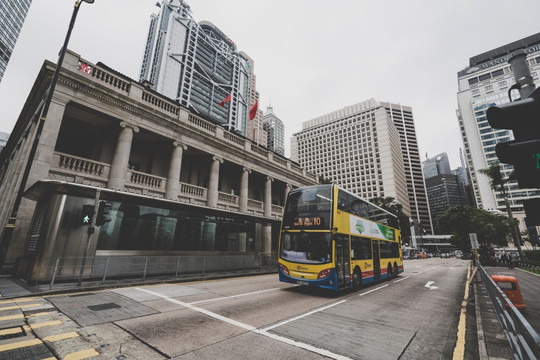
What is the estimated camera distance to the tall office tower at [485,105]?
346 feet

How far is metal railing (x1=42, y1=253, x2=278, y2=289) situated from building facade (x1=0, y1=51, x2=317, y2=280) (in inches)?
16.6

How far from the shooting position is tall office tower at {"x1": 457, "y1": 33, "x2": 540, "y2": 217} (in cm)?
10531

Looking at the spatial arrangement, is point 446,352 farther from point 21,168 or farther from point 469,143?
point 469,143

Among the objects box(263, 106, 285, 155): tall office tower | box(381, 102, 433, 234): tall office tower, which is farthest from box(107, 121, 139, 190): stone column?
box(263, 106, 285, 155): tall office tower

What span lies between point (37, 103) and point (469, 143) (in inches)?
5928

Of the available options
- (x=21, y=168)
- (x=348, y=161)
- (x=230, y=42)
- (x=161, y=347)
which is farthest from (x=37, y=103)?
(x=230, y=42)

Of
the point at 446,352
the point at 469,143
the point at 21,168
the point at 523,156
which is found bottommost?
the point at 446,352

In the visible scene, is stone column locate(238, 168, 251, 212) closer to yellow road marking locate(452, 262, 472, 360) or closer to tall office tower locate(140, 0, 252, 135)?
yellow road marking locate(452, 262, 472, 360)

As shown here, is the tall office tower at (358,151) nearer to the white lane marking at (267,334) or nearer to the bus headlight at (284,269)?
the bus headlight at (284,269)

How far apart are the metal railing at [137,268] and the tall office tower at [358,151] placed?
101 m

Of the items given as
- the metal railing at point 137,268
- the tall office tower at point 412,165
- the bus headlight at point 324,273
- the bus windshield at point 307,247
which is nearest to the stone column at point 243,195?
the metal railing at point 137,268

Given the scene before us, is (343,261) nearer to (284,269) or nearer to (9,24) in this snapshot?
(284,269)

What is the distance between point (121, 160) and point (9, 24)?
142770 mm

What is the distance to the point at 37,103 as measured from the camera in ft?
49.3
